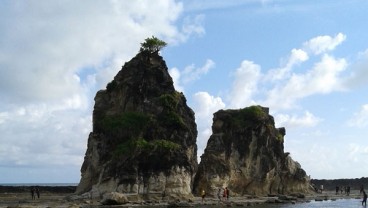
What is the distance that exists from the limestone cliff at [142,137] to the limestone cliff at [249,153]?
6.85 meters

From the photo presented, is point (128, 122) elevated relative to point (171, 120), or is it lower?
lower

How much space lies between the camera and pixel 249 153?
88.6 meters

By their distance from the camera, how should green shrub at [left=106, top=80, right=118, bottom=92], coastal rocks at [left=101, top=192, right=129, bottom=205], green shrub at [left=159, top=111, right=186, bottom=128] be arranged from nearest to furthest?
coastal rocks at [left=101, top=192, right=129, bottom=205]
green shrub at [left=159, top=111, right=186, bottom=128]
green shrub at [left=106, top=80, right=118, bottom=92]

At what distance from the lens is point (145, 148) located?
7019cm

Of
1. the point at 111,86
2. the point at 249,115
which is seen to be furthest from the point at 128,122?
the point at 249,115

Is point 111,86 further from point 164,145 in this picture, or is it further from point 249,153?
point 249,153

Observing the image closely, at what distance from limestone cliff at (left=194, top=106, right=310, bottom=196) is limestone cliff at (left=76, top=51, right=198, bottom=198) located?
685 centimetres

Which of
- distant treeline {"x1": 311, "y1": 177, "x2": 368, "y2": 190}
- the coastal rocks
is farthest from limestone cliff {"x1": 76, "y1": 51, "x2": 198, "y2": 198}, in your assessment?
distant treeline {"x1": 311, "y1": 177, "x2": 368, "y2": 190}

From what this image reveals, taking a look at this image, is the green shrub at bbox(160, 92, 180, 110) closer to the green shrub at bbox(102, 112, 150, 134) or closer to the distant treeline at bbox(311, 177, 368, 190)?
the green shrub at bbox(102, 112, 150, 134)

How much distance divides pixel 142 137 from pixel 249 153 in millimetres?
23156

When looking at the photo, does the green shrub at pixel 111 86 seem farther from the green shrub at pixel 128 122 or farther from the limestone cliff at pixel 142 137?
the green shrub at pixel 128 122

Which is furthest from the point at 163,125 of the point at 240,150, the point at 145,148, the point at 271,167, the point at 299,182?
the point at 299,182

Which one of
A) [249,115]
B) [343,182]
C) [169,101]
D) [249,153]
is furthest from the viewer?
[343,182]

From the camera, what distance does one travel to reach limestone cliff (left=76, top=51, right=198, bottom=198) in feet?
226
